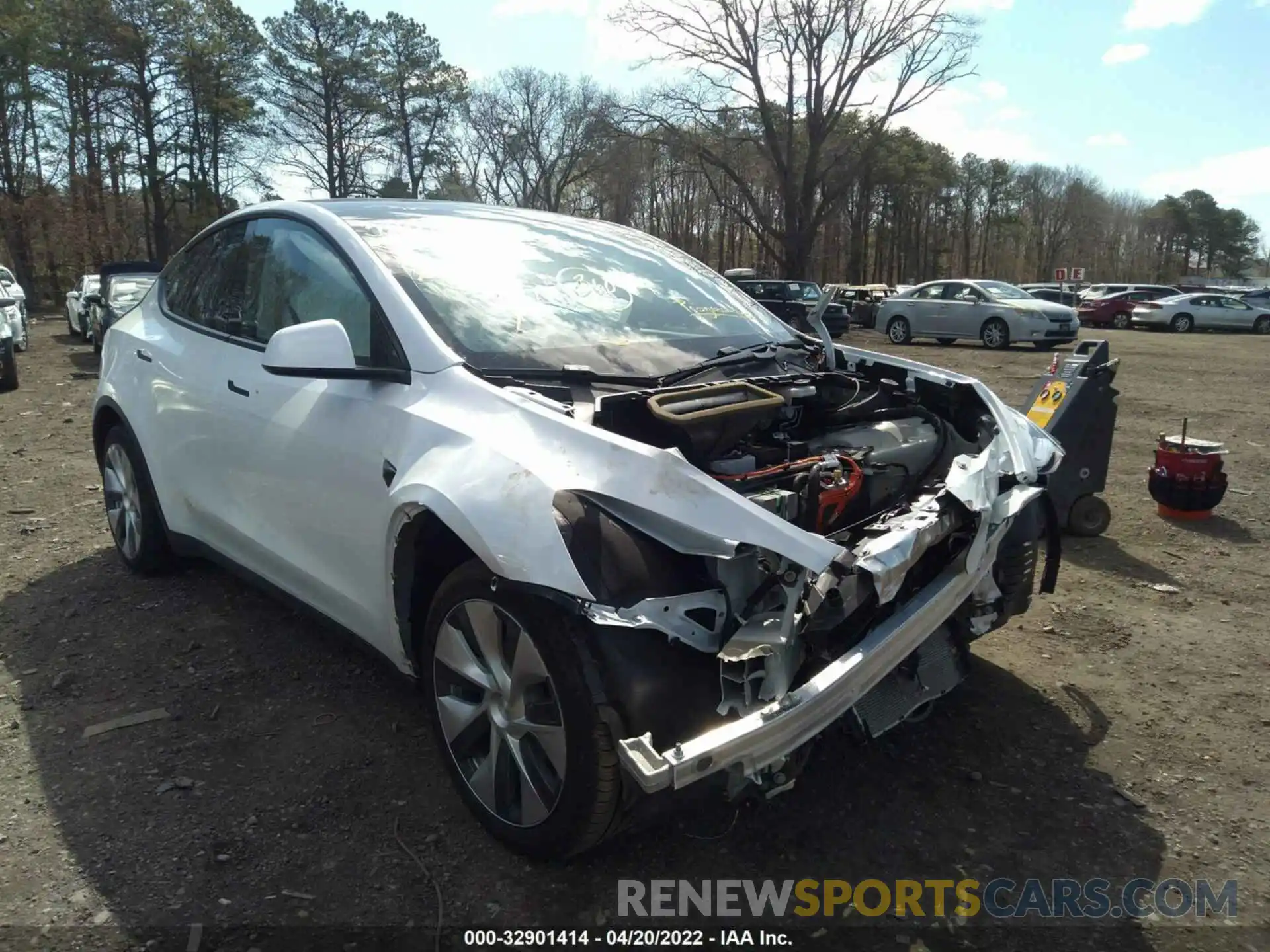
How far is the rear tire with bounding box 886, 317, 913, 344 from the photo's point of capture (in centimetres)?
2320

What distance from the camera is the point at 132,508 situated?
4406 millimetres

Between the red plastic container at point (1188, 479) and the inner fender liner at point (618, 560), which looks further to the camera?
the red plastic container at point (1188, 479)

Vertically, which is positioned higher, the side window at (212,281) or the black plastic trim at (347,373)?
the side window at (212,281)

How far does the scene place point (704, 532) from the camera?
2100 mm

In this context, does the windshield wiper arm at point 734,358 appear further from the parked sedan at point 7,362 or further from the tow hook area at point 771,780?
the parked sedan at point 7,362

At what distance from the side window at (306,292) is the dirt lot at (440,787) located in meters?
1.32

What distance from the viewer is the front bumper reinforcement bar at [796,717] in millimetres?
1846

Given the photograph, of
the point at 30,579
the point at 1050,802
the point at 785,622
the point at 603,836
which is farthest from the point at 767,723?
the point at 30,579

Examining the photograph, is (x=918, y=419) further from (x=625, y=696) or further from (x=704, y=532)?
(x=625, y=696)

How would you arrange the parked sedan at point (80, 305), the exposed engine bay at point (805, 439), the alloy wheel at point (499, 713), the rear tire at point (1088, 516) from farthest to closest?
1. the parked sedan at point (80, 305)
2. the rear tire at point (1088, 516)
3. the exposed engine bay at point (805, 439)
4. the alloy wheel at point (499, 713)

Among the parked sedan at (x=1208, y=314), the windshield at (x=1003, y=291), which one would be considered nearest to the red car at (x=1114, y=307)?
the parked sedan at (x=1208, y=314)

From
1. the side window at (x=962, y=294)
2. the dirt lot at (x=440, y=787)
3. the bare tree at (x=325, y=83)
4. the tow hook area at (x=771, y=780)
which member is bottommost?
the dirt lot at (x=440, y=787)

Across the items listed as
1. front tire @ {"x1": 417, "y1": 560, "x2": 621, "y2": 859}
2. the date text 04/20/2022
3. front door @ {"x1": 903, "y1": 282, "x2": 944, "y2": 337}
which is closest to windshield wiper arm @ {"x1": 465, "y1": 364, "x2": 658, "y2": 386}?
front tire @ {"x1": 417, "y1": 560, "x2": 621, "y2": 859}

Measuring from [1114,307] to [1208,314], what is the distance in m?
3.91
